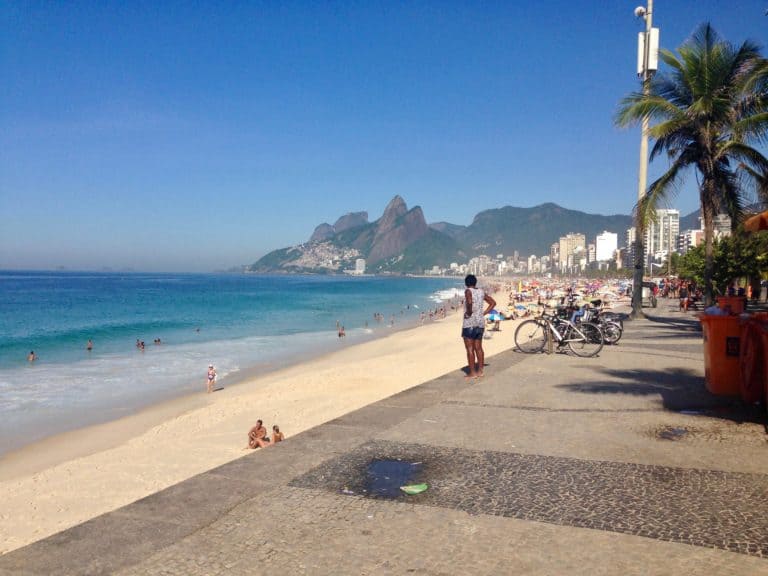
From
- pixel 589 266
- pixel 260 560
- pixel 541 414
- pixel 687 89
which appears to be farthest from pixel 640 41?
pixel 589 266

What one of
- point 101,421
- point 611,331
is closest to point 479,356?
point 611,331

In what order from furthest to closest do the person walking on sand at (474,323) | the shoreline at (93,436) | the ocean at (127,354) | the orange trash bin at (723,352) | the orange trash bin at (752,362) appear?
the ocean at (127,354), the shoreline at (93,436), the person walking on sand at (474,323), the orange trash bin at (723,352), the orange trash bin at (752,362)

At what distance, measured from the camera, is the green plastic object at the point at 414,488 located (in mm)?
3639

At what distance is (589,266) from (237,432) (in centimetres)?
19900

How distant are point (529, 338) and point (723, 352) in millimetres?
5224

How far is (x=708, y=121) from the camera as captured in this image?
14961 mm

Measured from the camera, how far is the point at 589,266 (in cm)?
19600

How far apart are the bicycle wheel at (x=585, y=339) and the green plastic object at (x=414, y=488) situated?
7324 mm

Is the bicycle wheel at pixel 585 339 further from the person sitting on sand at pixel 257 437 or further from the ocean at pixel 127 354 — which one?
the ocean at pixel 127 354

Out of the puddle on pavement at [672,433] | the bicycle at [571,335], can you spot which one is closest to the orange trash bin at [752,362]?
the puddle on pavement at [672,433]

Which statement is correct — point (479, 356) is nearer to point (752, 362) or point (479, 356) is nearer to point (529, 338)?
point (752, 362)

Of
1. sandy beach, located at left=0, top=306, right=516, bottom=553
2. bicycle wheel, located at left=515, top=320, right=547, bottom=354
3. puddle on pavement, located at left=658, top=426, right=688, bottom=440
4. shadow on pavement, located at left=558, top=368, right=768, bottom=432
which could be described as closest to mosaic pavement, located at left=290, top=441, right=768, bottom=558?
puddle on pavement, located at left=658, top=426, right=688, bottom=440

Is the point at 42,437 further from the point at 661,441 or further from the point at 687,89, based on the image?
the point at 687,89

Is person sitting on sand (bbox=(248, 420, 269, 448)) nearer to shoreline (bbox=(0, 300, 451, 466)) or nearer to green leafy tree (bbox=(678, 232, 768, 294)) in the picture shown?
shoreline (bbox=(0, 300, 451, 466))
